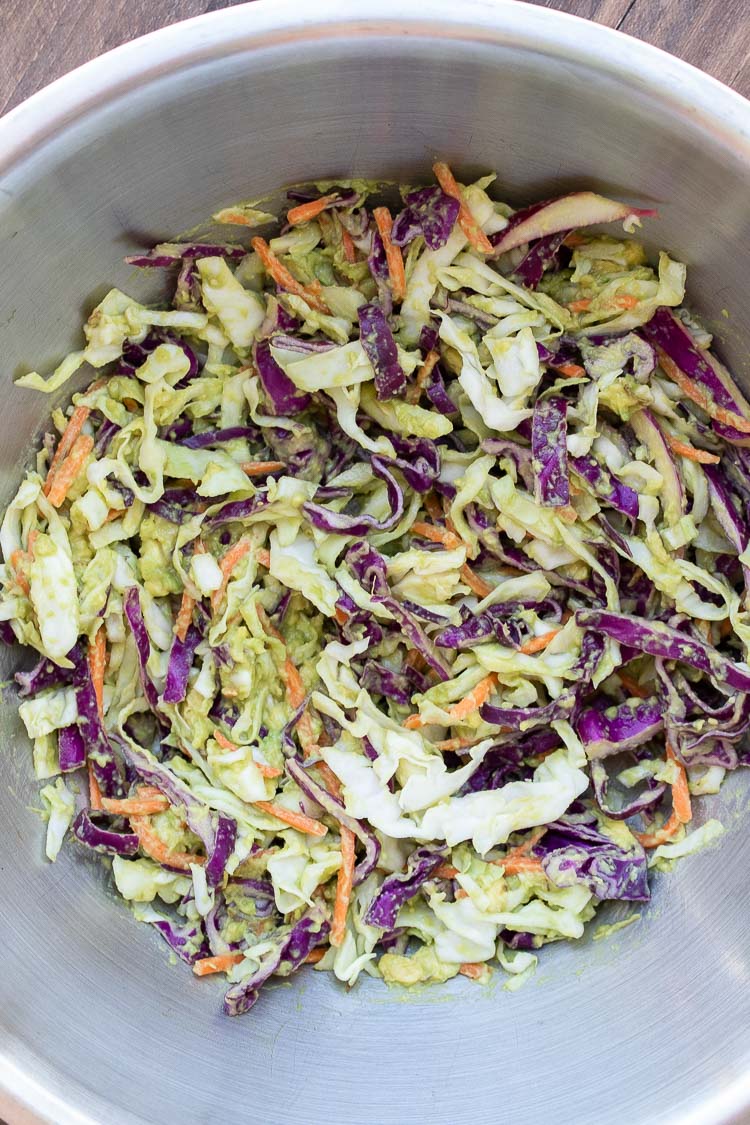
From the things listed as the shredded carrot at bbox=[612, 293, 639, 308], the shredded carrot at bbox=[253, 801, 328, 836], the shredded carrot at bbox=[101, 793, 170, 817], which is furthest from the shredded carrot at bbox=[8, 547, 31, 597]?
the shredded carrot at bbox=[612, 293, 639, 308]

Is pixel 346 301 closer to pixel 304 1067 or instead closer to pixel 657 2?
pixel 657 2

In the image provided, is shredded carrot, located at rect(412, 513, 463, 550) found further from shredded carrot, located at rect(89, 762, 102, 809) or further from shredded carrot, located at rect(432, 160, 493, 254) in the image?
shredded carrot, located at rect(89, 762, 102, 809)

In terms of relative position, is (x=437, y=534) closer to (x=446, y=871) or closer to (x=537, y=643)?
(x=537, y=643)

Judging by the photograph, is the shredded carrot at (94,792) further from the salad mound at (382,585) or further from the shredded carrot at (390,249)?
the shredded carrot at (390,249)

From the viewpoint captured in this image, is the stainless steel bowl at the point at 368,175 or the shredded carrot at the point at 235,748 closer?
the stainless steel bowl at the point at 368,175

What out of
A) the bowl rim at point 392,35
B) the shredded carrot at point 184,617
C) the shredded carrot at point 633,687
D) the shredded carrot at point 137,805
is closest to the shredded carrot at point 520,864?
the shredded carrot at point 633,687

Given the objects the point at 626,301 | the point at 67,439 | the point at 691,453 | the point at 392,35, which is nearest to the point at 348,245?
the point at 392,35

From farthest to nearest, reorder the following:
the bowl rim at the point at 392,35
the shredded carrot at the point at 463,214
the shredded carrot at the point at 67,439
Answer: the shredded carrot at the point at 67,439, the shredded carrot at the point at 463,214, the bowl rim at the point at 392,35
